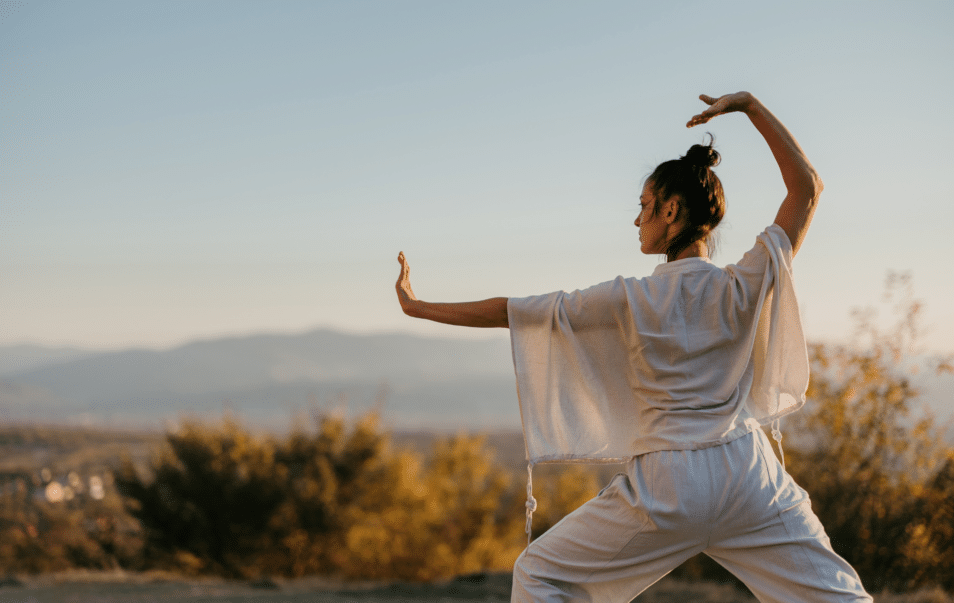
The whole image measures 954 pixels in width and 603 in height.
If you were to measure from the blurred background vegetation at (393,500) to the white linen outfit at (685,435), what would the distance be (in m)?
4.80

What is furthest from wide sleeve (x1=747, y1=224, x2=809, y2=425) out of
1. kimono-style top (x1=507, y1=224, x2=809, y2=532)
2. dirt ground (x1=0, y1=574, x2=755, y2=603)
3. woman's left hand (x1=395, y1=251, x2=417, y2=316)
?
dirt ground (x1=0, y1=574, x2=755, y2=603)

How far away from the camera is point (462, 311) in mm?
2029

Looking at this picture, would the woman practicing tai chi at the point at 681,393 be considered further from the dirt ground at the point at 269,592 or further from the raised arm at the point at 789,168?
the dirt ground at the point at 269,592

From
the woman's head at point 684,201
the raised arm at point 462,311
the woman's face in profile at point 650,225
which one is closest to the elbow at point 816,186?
the woman's head at point 684,201

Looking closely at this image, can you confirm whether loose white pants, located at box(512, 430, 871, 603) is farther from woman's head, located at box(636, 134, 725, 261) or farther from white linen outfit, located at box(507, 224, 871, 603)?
woman's head, located at box(636, 134, 725, 261)

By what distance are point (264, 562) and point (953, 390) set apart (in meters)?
10.3

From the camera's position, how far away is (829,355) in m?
6.54

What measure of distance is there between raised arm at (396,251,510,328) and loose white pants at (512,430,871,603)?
0.58 m

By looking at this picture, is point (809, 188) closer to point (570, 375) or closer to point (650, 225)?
point (650, 225)

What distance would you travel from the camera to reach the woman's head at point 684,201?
2.03 meters

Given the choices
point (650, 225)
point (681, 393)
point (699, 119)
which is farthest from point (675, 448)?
point (699, 119)

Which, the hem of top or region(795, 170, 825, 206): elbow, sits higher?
region(795, 170, 825, 206): elbow

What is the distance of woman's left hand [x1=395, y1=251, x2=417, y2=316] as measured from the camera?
213 centimetres

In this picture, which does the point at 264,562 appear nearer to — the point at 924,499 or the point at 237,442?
the point at 237,442
